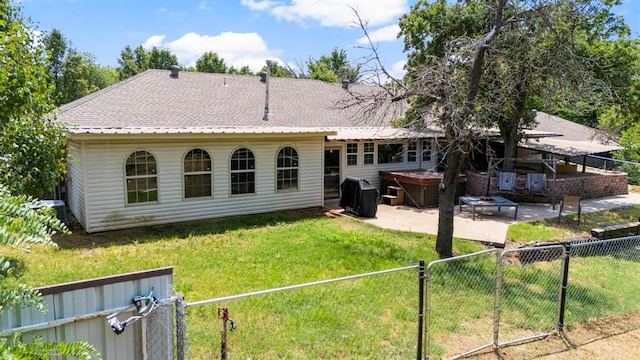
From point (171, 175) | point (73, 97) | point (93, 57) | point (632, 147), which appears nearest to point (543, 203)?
point (632, 147)

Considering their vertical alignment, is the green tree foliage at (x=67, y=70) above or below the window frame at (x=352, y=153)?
above

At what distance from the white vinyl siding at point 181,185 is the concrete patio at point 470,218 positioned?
5.88 feet

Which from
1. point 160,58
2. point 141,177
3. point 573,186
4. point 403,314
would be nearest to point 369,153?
point 573,186

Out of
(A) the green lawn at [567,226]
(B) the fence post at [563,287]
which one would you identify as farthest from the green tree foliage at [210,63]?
(B) the fence post at [563,287]

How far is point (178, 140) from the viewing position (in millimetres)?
11883

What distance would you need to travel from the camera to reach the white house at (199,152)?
11.1 metres

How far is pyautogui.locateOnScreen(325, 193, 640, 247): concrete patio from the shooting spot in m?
11.7

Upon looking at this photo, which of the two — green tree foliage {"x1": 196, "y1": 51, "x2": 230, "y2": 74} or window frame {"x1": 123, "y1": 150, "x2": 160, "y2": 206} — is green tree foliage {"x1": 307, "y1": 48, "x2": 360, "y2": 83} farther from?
green tree foliage {"x1": 196, "y1": 51, "x2": 230, "y2": 74}

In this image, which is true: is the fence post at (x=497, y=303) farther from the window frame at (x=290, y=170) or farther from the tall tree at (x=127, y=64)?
the tall tree at (x=127, y=64)

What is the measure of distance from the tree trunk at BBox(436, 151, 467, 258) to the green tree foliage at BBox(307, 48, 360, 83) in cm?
291

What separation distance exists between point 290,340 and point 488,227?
8680 mm

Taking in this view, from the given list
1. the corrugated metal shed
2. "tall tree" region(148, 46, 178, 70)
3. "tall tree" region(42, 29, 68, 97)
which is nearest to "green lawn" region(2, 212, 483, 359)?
the corrugated metal shed

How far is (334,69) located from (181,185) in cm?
3226

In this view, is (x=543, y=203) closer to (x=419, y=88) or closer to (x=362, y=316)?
(x=419, y=88)
